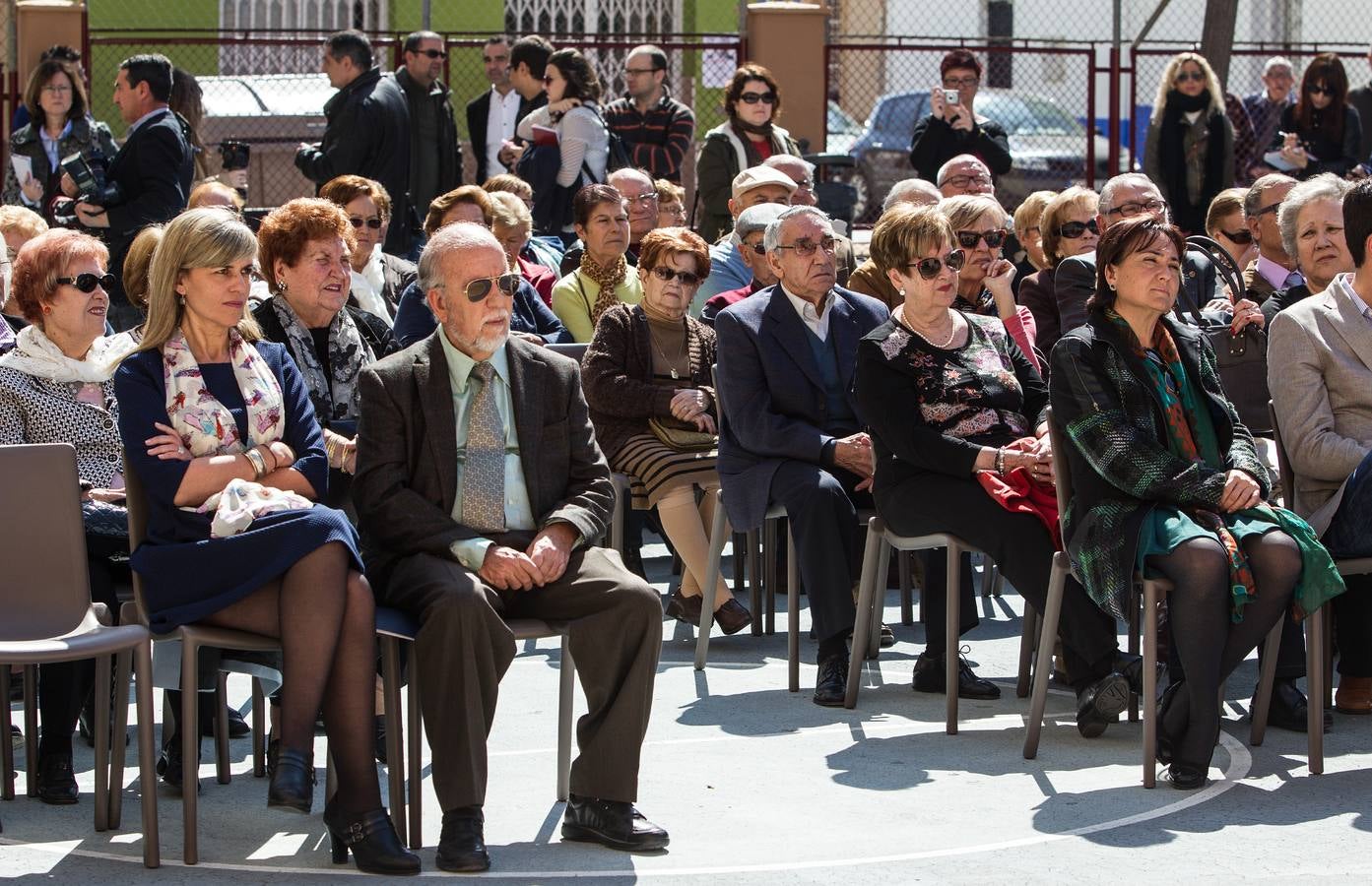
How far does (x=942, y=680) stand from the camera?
22.0 feet

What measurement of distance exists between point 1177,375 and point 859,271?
8.30 ft

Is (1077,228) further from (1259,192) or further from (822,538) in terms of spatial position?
(822,538)

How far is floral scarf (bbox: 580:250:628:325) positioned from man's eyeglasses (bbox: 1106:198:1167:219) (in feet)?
6.96

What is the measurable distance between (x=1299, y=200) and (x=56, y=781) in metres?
4.43

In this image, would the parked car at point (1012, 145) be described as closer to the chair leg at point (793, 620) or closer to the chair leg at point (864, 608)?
the chair leg at point (793, 620)

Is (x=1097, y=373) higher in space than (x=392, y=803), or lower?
higher

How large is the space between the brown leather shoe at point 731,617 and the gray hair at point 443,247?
2.40m

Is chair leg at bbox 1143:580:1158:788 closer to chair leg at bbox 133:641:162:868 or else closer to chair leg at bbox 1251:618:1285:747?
chair leg at bbox 1251:618:1285:747

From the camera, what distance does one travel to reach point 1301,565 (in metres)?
5.62

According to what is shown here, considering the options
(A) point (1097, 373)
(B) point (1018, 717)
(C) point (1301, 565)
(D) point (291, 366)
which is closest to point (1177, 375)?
(A) point (1097, 373)

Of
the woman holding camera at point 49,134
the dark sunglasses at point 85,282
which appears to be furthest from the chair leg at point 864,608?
the woman holding camera at point 49,134

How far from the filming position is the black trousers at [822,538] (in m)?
6.63

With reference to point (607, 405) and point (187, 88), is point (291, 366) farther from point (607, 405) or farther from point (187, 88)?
point (187, 88)

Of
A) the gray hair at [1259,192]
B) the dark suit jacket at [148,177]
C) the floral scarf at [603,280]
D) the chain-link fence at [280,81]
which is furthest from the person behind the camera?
the chain-link fence at [280,81]
